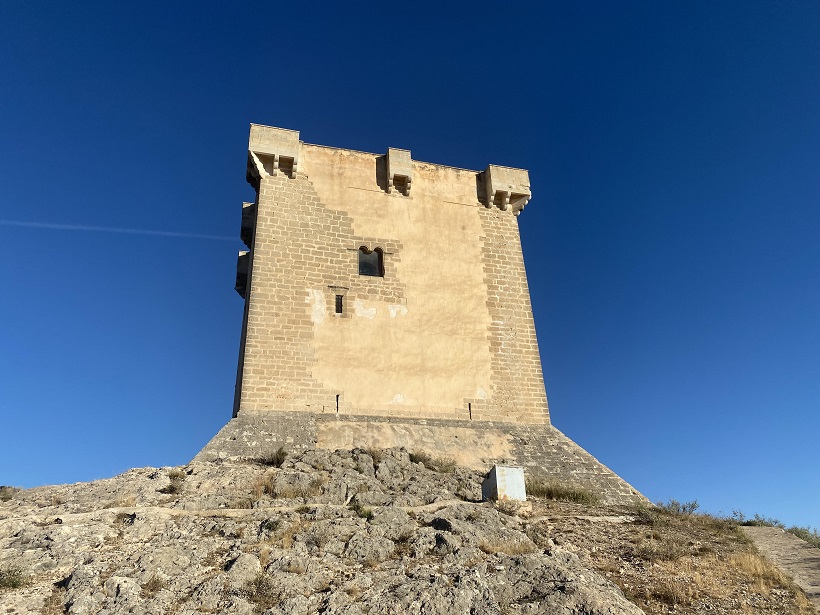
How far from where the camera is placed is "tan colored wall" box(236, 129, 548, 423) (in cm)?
1344

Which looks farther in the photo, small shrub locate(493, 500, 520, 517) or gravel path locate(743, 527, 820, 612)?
small shrub locate(493, 500, 520, 517)

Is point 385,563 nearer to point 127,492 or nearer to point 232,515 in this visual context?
point 232,515

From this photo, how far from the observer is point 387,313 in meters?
14.4

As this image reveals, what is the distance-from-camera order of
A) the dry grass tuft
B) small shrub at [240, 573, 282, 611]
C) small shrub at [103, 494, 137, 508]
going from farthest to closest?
the dry grass tuft → small shrub at [103, 494, 137, 508] → small shrub at [240, 573, 282, 611]

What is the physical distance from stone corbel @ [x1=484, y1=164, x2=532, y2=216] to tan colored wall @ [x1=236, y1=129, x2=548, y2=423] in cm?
38

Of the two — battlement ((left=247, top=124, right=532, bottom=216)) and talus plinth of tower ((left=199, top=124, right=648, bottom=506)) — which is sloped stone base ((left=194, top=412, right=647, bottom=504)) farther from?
battlement ((left=247, top=124, right=532, bottom=216))

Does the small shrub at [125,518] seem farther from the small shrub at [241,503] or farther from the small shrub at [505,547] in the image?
the small shrub at [505,547]

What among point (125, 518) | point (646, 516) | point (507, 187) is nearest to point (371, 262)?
point (507, 187)

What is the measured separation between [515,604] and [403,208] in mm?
10992

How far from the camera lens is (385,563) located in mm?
7215

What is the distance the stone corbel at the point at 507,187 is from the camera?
16.5 m

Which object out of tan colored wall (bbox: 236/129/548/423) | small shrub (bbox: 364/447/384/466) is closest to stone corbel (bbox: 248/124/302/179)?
tan colored wall (bbox: 236/129/548/423)

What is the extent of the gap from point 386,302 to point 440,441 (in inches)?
142

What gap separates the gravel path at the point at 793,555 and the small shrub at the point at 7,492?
39.1ft
